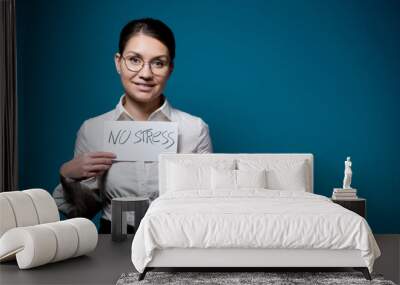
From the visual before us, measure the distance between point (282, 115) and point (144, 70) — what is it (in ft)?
5.09

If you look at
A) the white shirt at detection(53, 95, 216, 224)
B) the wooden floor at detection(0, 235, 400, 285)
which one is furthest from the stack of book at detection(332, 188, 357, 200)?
the white shirt at detection(53, 95, 216, 224)

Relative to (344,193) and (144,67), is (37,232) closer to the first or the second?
(144,67)

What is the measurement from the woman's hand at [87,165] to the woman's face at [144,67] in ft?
2.35

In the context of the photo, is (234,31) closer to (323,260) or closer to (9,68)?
(9,68)

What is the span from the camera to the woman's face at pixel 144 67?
6.49 m

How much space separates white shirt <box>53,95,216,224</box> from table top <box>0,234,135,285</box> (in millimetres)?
1271

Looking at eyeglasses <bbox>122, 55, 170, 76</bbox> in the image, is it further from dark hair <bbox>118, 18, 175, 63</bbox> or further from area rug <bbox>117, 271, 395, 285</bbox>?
area rug <bbox>117, 271, 395, 285</bbox>

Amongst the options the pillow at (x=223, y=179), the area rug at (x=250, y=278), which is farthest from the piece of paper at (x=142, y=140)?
the area rug at (x=250, y=278)

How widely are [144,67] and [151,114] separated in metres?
0.51

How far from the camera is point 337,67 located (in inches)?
257

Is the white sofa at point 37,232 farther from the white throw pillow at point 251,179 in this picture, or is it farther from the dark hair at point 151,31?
the dark hair at point 151,31

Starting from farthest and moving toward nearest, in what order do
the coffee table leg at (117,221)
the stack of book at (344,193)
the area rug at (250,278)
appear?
the stack of book at (344,193) < the coffee table leg at (117,221) < the area rug at (250,278)

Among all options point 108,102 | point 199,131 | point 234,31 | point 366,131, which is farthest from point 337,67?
point 108,102

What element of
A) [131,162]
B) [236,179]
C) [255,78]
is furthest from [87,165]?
[255,78]
